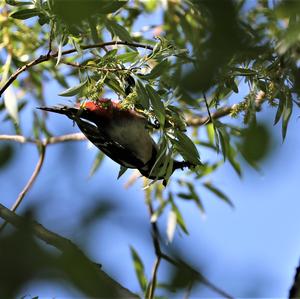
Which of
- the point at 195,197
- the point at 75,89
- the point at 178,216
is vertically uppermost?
the point at 195,197

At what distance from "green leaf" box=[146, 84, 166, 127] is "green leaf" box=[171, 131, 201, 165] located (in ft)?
0.51

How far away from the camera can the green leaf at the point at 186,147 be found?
7.06 ft

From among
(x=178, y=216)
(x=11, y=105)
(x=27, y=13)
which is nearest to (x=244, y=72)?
(x=27, y=13)

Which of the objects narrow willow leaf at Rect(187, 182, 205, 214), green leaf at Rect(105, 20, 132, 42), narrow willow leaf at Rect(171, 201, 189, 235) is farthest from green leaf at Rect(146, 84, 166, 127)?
narrow willow leaf at Rect(187, 182, 205, 214)

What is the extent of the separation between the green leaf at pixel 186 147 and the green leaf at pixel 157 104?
0.51 feet

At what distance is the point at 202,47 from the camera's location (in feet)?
2.49

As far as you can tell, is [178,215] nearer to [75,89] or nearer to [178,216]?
[178,216]

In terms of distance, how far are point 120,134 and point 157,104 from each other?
60cm

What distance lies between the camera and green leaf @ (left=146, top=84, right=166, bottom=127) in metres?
2.00

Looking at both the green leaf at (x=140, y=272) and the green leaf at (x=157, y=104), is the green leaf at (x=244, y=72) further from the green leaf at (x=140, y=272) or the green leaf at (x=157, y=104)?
the green leaf at (x=140, y=272)

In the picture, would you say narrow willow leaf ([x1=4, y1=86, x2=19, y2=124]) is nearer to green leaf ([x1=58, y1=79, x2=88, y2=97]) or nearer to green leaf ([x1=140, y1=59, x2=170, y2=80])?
green leaf ([x1=58, y1=79, x2=88, y2=97])

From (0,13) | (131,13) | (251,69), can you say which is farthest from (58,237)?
(131,13)

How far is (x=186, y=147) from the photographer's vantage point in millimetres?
2164

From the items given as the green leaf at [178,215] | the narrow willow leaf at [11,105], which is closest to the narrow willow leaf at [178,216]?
the green leaf at [178,215]
